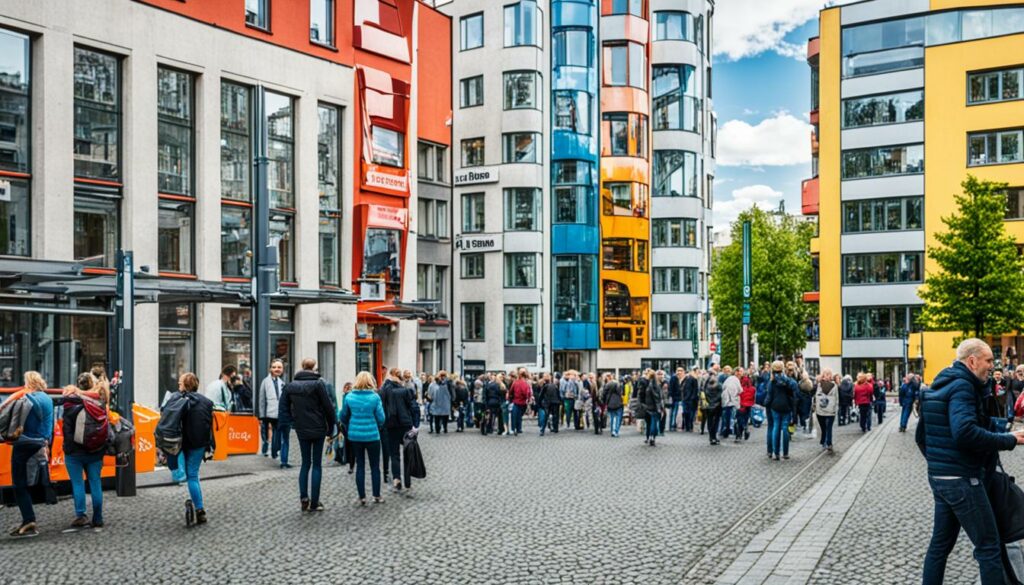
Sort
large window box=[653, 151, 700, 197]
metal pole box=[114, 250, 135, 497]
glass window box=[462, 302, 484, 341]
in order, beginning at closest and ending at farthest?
metal pole box=[114, 250, 135, 497] < glass window box=[462, 302, 484, 341] < large window box=[653, 151, 700, 197]

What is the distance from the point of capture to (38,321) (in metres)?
23.1

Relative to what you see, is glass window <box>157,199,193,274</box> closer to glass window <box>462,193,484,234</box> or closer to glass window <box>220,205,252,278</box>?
glass window <box>220,205,252,278</box>

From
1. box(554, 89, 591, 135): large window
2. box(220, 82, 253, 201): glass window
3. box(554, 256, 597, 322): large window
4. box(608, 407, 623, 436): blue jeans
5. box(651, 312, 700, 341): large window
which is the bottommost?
box(608, 407, 623, 436): blue jeans

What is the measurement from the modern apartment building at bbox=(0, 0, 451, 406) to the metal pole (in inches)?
93.4

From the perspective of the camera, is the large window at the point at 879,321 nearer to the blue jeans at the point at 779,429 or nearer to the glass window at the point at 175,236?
the blue jeans at the point at 779,429

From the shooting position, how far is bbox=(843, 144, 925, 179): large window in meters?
59.8

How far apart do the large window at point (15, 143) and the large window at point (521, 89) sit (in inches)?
1246

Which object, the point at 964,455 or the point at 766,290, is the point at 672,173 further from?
the point at 964,455

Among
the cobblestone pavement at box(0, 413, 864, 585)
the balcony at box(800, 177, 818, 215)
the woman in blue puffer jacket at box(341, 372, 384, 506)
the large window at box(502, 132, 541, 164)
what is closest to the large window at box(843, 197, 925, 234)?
the balcony at box(800, 177, 818, 215)

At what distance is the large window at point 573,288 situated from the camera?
183 feet

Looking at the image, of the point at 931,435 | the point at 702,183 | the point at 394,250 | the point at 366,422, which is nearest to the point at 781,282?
the point at 702,183

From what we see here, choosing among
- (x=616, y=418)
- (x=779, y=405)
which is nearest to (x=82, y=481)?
(x=779, y=405)

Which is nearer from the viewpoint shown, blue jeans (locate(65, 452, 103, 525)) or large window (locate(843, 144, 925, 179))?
blue jeans (locate(65, 452, 103, 525))

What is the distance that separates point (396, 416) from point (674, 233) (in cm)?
4934
